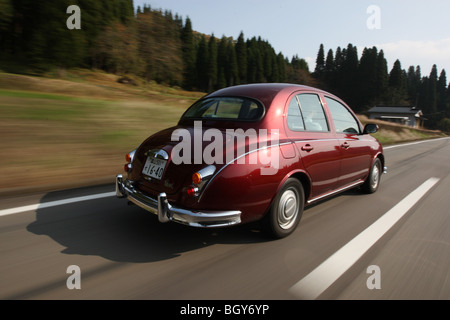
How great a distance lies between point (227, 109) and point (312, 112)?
112 cm

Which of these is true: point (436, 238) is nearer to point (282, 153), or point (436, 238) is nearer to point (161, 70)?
point (282, 153)

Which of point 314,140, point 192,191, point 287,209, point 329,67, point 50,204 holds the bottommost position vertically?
point 50,204

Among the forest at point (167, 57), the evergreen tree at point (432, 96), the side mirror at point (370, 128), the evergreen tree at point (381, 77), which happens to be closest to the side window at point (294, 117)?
the side mirror at point (370, 128)

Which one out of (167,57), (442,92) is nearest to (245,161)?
(167,57)

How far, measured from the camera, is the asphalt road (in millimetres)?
2551

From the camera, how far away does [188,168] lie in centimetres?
304

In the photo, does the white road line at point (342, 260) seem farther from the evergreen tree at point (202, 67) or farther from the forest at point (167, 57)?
the evergreen tree at point (202, 67)

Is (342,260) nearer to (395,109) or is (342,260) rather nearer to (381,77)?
(395,109)

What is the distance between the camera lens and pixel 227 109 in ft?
12.6

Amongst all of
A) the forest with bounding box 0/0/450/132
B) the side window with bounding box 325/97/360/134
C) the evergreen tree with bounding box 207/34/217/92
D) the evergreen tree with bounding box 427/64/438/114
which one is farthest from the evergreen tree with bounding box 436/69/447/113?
the side window with bounding box 325/97/360/134

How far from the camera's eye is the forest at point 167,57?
77.8 feet

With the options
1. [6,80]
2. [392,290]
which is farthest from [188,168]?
[6,80]

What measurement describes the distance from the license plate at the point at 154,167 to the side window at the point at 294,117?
58.3 inches
